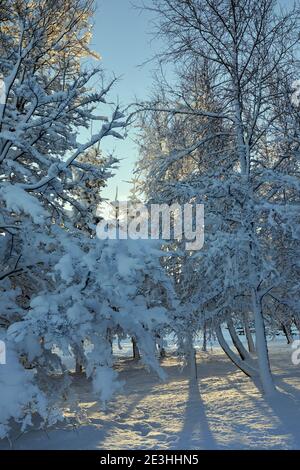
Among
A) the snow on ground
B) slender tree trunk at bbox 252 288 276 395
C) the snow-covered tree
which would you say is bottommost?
the snow on ground

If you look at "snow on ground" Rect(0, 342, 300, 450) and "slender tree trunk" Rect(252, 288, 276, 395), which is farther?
"slender tree trunk" Rect(252, 288, 276, 395)

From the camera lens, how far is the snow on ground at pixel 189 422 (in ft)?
21.5

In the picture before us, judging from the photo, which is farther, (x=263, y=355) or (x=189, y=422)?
(x=263, y=355)

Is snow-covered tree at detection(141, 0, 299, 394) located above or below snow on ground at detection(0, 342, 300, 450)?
above

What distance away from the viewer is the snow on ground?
655 centimetres

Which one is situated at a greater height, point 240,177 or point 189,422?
point 240,177

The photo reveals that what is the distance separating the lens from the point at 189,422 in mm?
7969

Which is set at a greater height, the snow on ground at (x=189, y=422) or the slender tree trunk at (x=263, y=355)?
the slender tree trunk at (x=263, y=355)

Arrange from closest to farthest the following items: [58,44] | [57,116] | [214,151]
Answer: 1. [57,116]
2. [58,44]
3. [214,151]

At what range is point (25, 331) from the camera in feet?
16.3

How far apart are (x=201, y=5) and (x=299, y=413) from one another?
28.0 feet

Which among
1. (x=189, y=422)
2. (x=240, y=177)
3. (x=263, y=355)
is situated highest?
(x=240, y=177)
